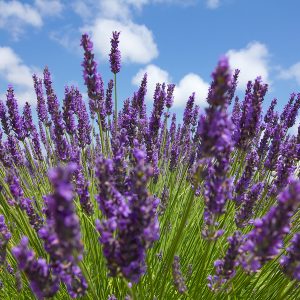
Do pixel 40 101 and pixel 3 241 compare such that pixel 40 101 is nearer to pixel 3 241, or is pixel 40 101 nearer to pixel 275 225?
pixel 3 241

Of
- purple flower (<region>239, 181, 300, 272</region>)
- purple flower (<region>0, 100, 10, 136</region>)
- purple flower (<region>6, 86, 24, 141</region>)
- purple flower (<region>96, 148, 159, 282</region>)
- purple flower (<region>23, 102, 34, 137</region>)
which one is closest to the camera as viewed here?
purple flower (<region>239, 181, 300, 272</region>)

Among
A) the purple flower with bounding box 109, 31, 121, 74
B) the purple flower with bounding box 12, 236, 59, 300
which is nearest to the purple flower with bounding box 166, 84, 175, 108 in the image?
the purple flower with bounding box 109, 31, 121, 74

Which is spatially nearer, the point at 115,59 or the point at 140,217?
the point at 140,217

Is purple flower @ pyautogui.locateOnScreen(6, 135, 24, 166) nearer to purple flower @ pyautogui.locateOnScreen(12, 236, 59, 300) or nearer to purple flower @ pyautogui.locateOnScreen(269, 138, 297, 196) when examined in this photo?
purple flower @ pyautogui.locateOnScreen(12, 236, 59, 300)

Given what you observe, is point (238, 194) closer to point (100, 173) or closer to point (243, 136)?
point (243, 136)

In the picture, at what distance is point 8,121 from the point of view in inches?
147

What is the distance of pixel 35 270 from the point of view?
1433 millimetres

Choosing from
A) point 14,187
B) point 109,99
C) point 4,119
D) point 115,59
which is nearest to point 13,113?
point 4,119

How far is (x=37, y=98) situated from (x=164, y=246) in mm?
2658

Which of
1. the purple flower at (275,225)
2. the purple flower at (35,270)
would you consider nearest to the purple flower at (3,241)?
the purple flower at (35,270)

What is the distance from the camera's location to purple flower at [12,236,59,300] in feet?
4.54

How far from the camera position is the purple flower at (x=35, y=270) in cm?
138

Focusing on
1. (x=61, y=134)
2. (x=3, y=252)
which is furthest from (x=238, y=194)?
(x=3, y=252)

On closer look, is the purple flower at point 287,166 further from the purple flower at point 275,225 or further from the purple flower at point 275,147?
the purple flower at point 275,225
